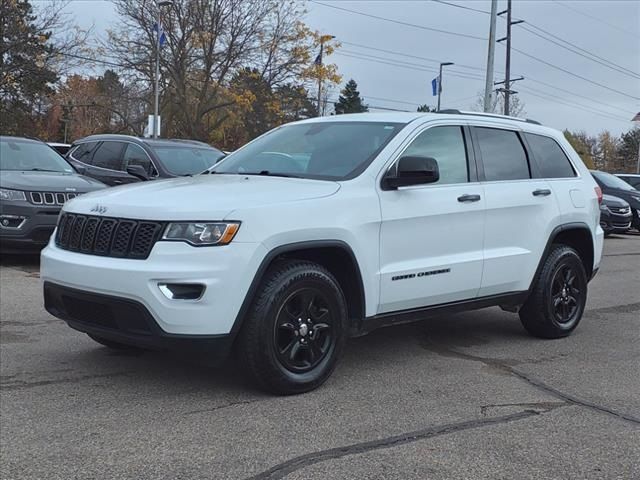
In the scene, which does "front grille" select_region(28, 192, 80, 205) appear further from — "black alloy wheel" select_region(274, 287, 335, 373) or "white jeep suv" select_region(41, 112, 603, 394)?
"black alloy wheel" select_region(274, 287, 335, 373)

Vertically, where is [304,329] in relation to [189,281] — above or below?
below

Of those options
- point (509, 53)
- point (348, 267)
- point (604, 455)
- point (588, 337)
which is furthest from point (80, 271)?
point (509, 53)

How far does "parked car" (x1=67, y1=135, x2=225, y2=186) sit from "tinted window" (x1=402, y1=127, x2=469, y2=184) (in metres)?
6.07

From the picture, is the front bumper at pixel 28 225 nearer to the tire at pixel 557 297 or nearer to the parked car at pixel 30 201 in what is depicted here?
the parked car at pixel 30 201

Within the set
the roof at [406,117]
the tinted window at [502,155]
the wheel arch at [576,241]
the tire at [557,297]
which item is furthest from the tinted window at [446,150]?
the tire at [557,297]

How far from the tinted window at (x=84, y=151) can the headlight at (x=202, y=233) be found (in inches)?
359

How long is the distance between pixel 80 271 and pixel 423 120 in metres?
2.64

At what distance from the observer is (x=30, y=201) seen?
891 centimetres

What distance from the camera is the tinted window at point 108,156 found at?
1193 centimetres

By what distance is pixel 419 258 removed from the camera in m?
4.99

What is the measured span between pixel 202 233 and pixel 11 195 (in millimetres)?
5786

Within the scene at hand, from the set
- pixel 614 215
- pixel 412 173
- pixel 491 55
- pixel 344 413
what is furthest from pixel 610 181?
pixel 344 413

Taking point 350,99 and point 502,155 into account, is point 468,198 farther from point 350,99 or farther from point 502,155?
point 350,99

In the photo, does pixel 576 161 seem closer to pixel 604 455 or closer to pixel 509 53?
pixel 604 455
